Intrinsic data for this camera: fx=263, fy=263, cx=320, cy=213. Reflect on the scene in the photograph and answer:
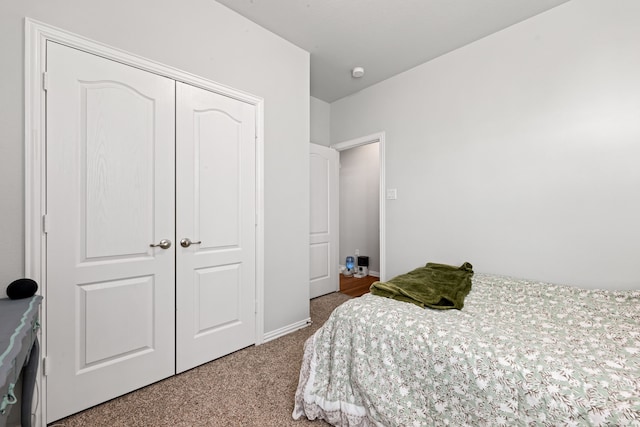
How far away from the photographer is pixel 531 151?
84.9 inches

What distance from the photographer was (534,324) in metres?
1.41

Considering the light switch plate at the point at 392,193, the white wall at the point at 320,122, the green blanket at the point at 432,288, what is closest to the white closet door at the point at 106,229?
the green blanket at the point at 432,288

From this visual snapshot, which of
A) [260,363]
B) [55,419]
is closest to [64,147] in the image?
[55,419]

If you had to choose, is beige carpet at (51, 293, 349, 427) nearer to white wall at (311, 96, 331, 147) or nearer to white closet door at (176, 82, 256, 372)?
white closet door at (176, 82, 256, 372)

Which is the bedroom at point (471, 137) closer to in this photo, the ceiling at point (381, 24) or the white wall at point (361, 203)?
the ceiling at point (381, 24)

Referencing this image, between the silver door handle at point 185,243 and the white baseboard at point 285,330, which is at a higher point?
the silver door handle at point 185,243

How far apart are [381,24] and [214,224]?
217cm

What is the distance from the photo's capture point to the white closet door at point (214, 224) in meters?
1.87

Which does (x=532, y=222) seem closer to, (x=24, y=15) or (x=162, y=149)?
(x=162, y=149)

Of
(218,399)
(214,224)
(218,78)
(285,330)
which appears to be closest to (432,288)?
(285,330)

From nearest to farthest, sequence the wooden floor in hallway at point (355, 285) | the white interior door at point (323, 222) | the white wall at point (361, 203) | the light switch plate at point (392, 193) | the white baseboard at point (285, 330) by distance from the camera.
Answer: the white baseboard at point (285, 330), the light switch plate at point (392, 193), the white interior door at point (323, 222), the wooden floor in hallway at point (355, 285), the white wall at point (361, 203)

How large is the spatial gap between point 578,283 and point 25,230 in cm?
350

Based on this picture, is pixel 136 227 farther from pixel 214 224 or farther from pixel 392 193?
pixel 392 193

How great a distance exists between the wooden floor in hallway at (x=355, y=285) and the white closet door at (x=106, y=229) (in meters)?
2.45
